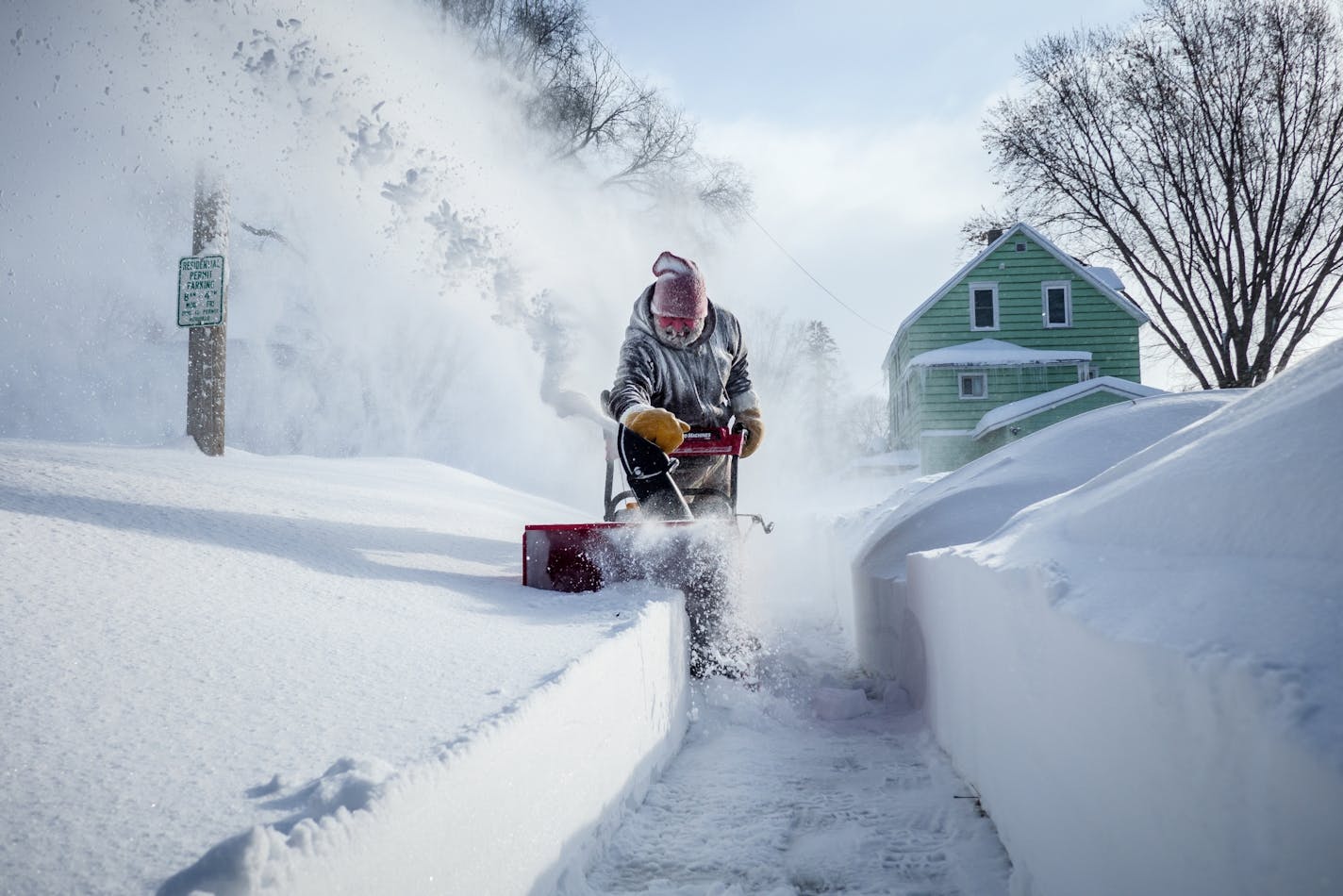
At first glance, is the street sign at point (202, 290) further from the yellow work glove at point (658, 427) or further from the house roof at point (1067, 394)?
the house roof at point (1067, 394)

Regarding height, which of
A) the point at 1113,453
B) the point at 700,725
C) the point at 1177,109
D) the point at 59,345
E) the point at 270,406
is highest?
the point at 1177,109

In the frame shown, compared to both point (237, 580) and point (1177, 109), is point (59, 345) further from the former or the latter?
point (1177, 109)

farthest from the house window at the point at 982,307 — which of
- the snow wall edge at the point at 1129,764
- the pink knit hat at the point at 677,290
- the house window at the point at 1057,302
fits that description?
the snow wall edge at the point at 1129,764

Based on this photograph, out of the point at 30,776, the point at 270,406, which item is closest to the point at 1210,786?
the point at 30,776

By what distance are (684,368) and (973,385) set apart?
1557cm

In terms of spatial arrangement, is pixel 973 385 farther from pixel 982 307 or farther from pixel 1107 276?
pixel 1107 276

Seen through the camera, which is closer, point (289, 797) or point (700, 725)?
point (289, 797)

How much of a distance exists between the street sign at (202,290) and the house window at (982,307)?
16.9 m

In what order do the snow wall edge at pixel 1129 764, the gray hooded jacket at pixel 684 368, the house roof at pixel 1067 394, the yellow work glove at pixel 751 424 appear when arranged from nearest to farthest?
the snow wall edge at pixel 1129 764 → the gray hooded jacket at pixel 684 368 → the yellow work glove at pixel 751 424 → the house roof at pixel 1067 394

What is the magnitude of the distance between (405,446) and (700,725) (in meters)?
17.4

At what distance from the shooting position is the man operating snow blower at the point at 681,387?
4.23 meters

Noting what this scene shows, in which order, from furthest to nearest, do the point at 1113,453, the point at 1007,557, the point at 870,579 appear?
the point at 870,579
the point at 1113,453
the point at 1007,557

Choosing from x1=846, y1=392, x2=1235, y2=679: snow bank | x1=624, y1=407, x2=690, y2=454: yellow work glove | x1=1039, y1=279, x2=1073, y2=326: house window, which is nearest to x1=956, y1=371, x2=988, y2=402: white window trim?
x1=1039, y1=279, x2=1073, y2=326: house window

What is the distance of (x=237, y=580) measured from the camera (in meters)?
2.33
